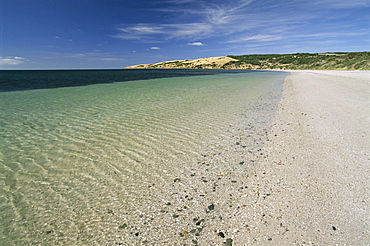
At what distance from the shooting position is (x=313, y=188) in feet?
10.2

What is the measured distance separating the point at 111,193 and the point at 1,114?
9.11 meters

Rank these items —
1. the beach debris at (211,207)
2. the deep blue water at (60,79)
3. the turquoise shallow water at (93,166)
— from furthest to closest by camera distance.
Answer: the deep blue water at (60,79), the beach debris at (211,207), the turquoise shallow water at (93,166)

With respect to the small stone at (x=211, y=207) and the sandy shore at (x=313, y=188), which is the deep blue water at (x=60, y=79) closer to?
the small stone at (x=211, y=207)

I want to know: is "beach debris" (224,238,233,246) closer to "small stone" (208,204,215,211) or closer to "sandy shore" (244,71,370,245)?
"sandy shore" (244,71,370,245)

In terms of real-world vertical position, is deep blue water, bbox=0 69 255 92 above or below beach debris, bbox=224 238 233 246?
above

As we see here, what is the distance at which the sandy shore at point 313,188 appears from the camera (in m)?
2.28

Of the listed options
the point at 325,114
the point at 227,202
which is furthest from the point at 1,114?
the point at 325,114

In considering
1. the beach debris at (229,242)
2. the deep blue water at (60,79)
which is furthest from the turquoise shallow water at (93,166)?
the deep blue water at (60,79)

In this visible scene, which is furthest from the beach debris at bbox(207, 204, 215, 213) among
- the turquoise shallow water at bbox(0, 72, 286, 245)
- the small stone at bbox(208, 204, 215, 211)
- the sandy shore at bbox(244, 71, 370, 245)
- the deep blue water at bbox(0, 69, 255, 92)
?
the deep blue water at bbox(0, 69, 255, 92)

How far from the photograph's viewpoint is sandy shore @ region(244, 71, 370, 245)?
7.47 feet

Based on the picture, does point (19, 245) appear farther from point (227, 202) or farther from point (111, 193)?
point (227, 202)

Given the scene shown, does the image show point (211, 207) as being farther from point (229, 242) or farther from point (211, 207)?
point (229, 242)

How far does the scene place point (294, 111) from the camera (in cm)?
835

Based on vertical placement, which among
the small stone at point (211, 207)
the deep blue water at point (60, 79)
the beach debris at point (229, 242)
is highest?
the deep blue water at point (60, 79)
